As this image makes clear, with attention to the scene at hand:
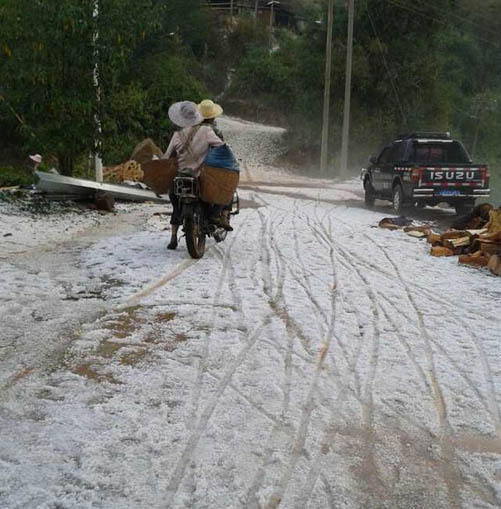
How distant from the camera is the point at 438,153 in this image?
1664 centimetres

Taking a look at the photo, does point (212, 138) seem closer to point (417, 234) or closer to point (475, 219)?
point (417, 234)

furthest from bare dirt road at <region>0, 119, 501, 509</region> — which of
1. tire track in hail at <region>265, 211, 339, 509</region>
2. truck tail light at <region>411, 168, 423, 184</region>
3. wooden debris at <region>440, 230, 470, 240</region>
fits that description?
truck tail light at <region>411, 168, 423, 184</region>

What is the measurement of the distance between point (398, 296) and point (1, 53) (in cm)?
908

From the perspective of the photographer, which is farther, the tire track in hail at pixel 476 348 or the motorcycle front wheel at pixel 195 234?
the motorcycle front wheel at pixel 195 234

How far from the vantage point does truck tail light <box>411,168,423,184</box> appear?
15109 mm

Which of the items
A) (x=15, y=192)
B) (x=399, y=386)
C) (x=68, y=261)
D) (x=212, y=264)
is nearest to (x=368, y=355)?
(x=399, y=386)

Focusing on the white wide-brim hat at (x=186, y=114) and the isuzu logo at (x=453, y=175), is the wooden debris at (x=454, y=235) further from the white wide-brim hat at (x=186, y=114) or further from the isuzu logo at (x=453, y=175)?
the isuzu logo at (x=453, y=175)

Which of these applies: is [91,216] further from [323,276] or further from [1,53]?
[323,276]

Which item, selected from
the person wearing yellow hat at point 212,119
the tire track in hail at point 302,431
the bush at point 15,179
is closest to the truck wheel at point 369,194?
the bush at point 15,179

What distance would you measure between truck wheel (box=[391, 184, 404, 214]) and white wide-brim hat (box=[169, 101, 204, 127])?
28.2ft

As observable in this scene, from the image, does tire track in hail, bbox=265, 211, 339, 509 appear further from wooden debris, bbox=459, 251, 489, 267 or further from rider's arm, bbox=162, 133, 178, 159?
wooden debris, bbox=459, 251, 489, 267

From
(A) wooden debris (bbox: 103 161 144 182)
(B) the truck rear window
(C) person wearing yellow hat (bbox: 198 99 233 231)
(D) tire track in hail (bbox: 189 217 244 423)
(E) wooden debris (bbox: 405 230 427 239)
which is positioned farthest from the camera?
(A) wooden debris (bbox: 103 161 144 182)

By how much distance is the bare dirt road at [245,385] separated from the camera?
10.1 feet

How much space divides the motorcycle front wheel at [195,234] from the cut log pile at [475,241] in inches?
138
